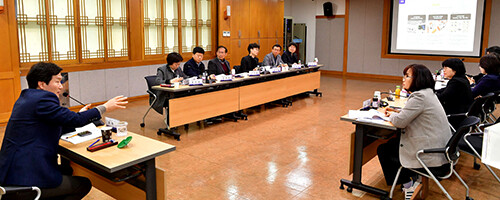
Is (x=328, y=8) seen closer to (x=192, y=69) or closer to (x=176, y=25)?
(x=176, y=25)

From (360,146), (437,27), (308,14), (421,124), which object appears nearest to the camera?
(421,124)

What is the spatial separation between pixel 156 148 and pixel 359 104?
5.81m

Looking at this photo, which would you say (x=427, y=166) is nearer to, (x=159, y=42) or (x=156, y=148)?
(x=156, y=148)

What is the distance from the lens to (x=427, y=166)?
309 centimetres

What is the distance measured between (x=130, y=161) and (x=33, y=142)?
0.58 m

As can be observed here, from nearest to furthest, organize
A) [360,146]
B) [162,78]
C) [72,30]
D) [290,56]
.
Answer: [360,146] → [162,78] → [72,30] → [290,56]

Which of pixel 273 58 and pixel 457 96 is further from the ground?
pixel 273 58

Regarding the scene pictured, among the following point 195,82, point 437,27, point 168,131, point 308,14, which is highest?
point 308,14

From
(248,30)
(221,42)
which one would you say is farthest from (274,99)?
→ (248,30)

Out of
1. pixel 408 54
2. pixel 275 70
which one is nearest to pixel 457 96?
pixel 275 70

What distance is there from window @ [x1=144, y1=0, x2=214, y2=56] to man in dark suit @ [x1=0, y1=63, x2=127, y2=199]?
5958mm

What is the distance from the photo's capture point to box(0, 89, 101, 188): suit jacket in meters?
2.32

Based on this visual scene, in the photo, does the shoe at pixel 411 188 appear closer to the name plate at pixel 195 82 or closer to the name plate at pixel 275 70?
the name plate at pixel 195 82

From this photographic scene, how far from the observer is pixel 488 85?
477 cm
